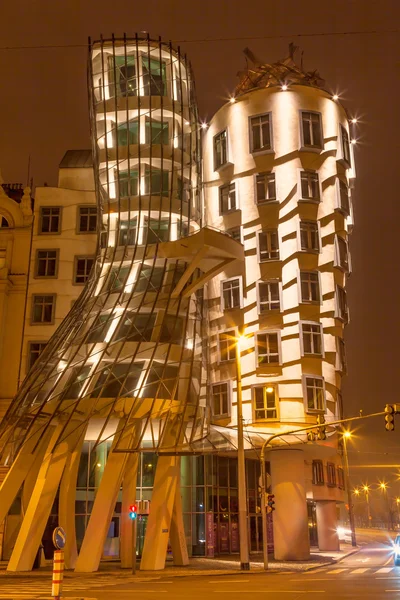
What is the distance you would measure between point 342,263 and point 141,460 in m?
16.9

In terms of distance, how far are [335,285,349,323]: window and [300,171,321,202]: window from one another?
5.67 m

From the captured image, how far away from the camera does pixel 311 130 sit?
4112 cm

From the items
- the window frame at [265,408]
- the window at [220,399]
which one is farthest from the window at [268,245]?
the window at [220,399]

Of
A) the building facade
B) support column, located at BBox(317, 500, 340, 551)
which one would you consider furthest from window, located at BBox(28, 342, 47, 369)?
support column, located at BBox(317, 500, 340, 551)

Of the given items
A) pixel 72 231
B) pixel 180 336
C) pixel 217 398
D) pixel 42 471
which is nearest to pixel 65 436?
pixel 42 471

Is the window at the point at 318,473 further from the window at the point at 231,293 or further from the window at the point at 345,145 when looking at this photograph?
the window at the point at 345,145

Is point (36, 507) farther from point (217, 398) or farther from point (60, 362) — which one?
point (217, 398)

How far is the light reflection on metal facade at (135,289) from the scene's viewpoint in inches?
1230

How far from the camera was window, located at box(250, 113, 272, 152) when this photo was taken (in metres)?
41.2

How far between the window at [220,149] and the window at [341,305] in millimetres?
11096

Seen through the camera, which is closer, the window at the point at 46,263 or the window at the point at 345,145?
the window at the point at 345,145

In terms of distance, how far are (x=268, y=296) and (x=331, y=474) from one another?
16200mm

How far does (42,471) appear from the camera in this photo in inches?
1151

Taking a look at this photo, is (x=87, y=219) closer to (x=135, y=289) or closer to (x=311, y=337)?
(x=135, y=289)
